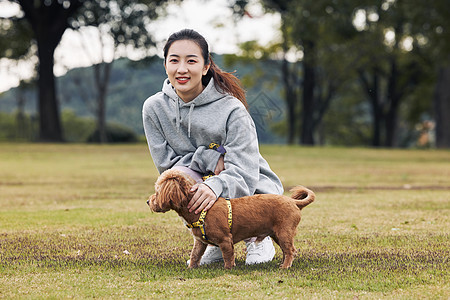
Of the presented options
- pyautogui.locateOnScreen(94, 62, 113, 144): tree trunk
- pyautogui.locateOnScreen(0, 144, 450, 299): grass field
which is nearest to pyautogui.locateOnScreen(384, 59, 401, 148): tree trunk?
pyautogui.locateOnScreen(94, 62, 113, 144): tree trunk

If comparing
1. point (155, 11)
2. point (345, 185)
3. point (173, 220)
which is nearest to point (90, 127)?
point (155, 11)

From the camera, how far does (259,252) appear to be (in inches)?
174

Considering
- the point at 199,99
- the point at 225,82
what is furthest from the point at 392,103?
the point at 199,99

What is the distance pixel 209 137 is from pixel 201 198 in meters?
0.63

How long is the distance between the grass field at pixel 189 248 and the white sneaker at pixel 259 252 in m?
0.08

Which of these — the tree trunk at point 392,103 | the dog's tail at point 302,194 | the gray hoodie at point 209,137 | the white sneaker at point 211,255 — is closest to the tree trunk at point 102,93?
the tree trunk at point 392,103

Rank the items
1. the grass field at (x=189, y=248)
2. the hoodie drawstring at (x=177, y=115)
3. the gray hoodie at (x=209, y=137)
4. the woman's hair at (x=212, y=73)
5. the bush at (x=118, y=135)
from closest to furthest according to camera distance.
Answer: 1. the grass field at (x=189, y=248)
2. the gray hoodie at (x=209, y=137)
3. the woman's hair at (x=212, y=73)
4. the hoodie drawstring at (x=177, y=115)
5. the bush at (x=118, y=135)

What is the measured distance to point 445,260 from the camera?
4.34 meters

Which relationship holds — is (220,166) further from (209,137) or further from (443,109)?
(443,109)

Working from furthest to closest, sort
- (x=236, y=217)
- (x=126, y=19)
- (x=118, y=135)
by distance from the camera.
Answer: (x=118, y=135) < (x=126, y=19) < (x=236, y=217)

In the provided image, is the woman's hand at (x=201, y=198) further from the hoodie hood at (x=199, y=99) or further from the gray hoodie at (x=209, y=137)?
the hoodie hood at (x=199, y=99)

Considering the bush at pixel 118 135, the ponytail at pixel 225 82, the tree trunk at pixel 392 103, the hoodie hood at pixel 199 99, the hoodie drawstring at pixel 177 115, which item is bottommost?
the bush at pixel 118 135

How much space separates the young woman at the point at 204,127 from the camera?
428cm

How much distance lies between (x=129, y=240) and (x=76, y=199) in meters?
3.79
